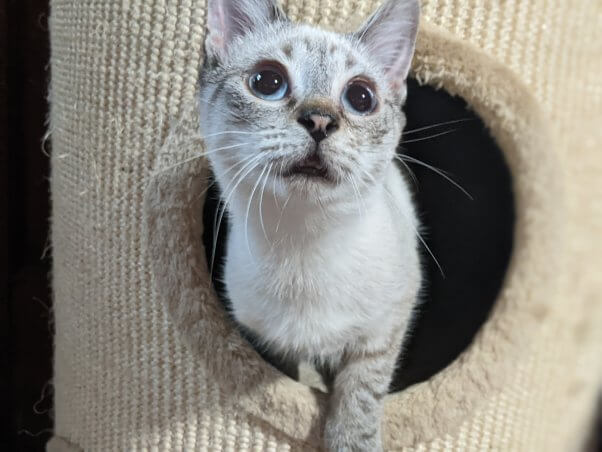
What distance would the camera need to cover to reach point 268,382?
0.80m

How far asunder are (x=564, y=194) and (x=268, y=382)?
517 millimetres

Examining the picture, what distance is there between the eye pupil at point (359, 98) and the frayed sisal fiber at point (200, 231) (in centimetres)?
18

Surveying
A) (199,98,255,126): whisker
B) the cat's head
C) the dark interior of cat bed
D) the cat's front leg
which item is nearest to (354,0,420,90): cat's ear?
the cat's head

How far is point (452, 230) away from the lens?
101 cm

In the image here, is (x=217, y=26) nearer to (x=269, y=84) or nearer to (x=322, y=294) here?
(x=269, y=84)

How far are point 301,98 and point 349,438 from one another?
1.54ft

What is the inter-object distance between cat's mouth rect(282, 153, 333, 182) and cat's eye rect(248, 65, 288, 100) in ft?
0.32

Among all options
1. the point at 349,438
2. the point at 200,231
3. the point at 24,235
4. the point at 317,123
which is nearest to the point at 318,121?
the point at 317,123

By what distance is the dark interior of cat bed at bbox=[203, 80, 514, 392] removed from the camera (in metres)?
0.86

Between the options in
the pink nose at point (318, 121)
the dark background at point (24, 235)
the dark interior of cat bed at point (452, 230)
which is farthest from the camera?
the dark background at point (24, 235)

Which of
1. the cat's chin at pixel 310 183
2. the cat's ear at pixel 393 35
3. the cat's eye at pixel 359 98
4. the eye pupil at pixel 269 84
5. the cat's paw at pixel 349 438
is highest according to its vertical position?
the cat's ear at pixel 393 35

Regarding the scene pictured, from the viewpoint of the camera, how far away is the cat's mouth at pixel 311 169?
2.04ft

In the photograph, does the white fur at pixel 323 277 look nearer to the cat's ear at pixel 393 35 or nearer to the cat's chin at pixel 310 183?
the cat's chin at pixel 310 183

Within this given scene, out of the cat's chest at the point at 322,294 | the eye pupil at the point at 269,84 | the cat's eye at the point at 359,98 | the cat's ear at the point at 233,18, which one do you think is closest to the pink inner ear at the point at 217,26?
the cat's ear at the point at 233,18
